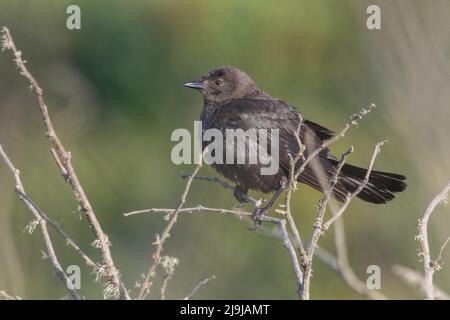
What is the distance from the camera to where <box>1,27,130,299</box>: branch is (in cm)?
274

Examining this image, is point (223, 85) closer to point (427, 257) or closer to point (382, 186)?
point (382, 186)

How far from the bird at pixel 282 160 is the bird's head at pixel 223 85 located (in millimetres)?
20

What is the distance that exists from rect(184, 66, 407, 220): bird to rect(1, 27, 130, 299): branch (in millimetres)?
1903

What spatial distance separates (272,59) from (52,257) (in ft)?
17.0

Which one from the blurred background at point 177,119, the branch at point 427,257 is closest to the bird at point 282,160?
the blurred background at point 177,119

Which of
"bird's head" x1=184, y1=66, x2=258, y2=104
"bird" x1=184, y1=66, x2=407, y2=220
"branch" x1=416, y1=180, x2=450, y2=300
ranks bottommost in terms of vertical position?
"branch" x1=416, y1=180, x2=450, y2=300

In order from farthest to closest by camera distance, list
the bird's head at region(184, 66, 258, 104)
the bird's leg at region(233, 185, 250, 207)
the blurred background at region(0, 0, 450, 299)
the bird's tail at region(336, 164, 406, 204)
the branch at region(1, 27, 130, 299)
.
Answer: the blurred background at region(0, 0, 450, 299)
the bird's head at region(184, 66, 258, 104)
the bird's leg at region(233, 185, 250, 207)
the bird's tail at region(336, 164, 406, 204)
the branch at region(1, 27, 130, 299)

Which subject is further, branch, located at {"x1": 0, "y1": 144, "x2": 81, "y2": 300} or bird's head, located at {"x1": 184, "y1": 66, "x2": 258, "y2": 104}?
bird's head, located at {"x1": 184, "y1": 66, "x2": 258, "y2": 104}

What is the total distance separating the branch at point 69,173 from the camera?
108 inches

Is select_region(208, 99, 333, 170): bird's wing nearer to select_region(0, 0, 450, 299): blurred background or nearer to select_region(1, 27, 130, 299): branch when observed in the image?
select_region(0, 0, 450, 299): blurred background

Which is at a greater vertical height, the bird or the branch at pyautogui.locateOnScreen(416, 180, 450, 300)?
the bird

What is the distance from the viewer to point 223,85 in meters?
5.71

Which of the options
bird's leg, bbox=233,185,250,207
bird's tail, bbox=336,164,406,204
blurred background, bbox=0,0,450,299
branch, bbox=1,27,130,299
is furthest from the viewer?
blurred background, bbox=0,0,450,299

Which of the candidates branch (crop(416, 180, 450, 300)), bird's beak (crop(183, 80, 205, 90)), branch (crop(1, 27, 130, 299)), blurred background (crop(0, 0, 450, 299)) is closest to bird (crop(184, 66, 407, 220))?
bird's beak (crop(183, 80, 205, 90))
